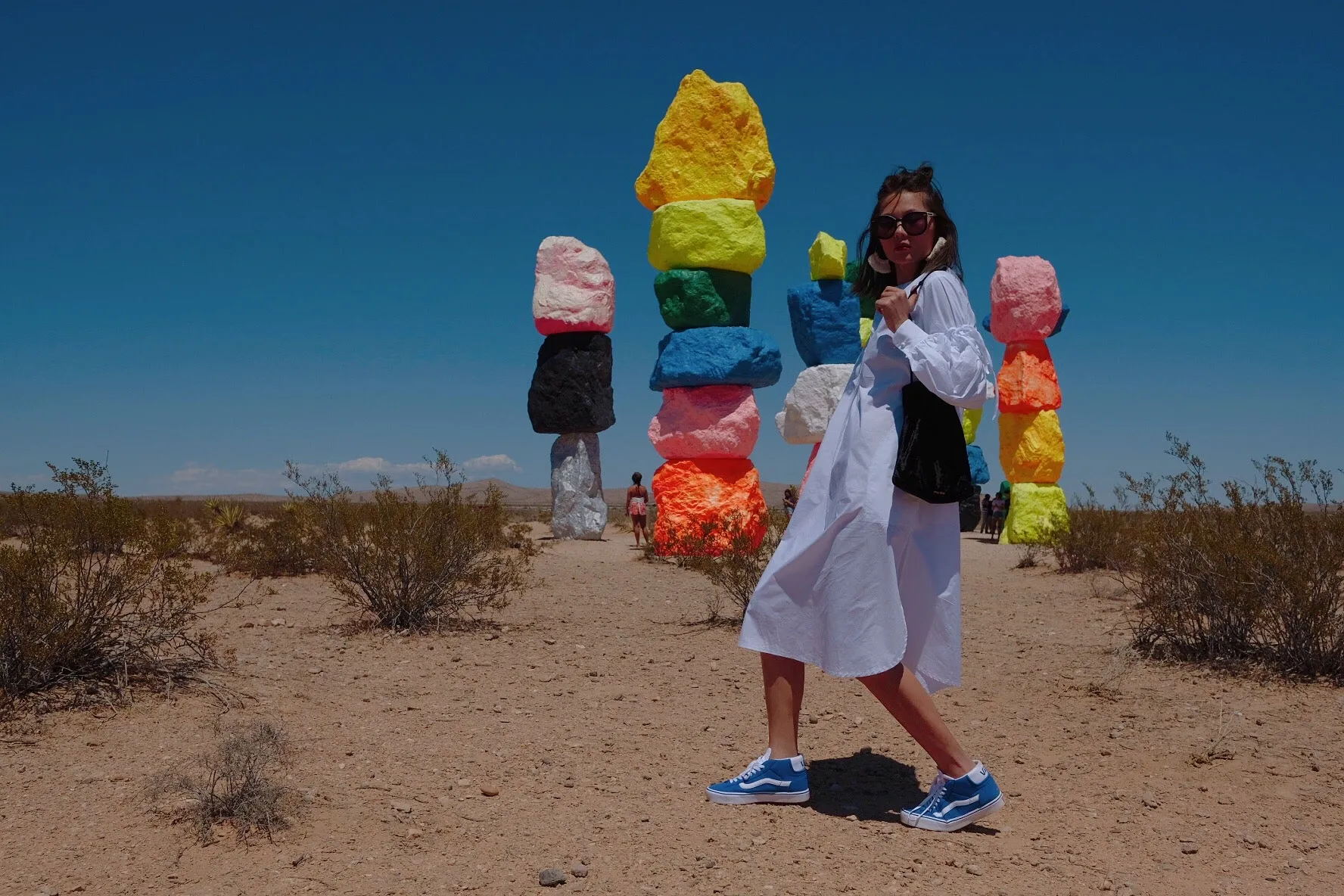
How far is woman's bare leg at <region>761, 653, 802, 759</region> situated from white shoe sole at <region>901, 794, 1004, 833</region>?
45 cm

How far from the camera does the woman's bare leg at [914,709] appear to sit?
2.96 metres

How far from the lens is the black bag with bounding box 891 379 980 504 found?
9.53 feet

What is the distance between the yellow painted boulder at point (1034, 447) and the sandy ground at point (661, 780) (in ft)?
32.3

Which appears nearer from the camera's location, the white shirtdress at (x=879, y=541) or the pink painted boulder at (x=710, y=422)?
the white shirtdress at (x=879, y=541)

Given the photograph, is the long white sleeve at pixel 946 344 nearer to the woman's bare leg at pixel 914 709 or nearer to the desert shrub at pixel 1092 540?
the woman's bare leg at pixel 914 709

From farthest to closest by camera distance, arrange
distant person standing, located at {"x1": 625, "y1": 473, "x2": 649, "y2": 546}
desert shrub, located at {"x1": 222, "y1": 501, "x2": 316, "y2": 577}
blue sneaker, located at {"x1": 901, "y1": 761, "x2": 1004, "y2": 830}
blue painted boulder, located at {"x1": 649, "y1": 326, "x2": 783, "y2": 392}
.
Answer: distant person standing, located at {"x1": 625, "y1": 473, "x2": 649, "y2": 546}
blue painted boulder, located at {"x1": 649, "y1": 326, "x2": 783, "y2": 392}
desert shrub, located at {"x1": 222, "y1": 501, "x2": 316, "y2": 577}
blue sneaker, located at {"x1": 901, "y1": 761, "x2": 1004, "y2": 830}

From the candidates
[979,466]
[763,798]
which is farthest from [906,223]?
[979,466]

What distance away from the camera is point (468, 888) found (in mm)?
2656

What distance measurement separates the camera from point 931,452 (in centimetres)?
293

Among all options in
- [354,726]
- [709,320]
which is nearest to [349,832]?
[354,726]

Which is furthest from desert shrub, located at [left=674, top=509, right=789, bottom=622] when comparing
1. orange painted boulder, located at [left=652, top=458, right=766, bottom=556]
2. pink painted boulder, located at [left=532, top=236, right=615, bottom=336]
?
pink painted boulder, located at [left=532, top=236, right=615, bottom=336]

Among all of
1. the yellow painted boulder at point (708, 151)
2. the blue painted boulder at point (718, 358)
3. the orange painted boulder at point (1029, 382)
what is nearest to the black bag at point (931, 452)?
the blue painted boulder at point (718, 358)

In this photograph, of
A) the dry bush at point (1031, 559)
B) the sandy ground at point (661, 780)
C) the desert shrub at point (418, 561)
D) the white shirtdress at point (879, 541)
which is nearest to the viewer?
the sandy ground at point (661, 780)

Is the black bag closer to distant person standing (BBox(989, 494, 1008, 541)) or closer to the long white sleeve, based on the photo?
the long white sleeve
